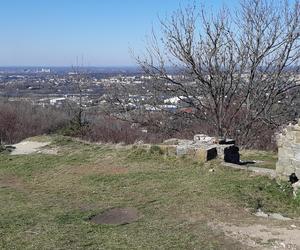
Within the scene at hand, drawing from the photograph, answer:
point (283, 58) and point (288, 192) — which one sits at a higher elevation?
point (283, 58)

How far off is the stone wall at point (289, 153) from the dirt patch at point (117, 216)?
2.85 m

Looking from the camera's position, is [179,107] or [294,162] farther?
[179,107]

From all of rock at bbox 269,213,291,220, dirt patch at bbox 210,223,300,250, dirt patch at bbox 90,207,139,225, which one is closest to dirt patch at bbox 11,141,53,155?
dirt patch at bbox 90,207,139,225

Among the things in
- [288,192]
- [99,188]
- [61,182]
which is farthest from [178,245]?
[61,182]

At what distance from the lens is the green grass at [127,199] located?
19.0 ft

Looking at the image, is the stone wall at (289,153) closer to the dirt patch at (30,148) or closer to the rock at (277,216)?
the rock at (277,216)

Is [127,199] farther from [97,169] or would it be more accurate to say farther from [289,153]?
[289,153]

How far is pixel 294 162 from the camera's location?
829 cm

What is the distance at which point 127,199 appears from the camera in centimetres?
784

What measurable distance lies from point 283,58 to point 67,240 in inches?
531

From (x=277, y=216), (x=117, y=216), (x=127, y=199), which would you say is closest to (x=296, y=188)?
(x=277, y=216)

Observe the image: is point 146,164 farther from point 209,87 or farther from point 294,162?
point 209,87

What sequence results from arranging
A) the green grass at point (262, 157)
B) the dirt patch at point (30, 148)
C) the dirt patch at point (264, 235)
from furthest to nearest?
the dirt patch at point (30, 148) → the green grass at point (262, 157) → the dirt patch at point (264, 235)

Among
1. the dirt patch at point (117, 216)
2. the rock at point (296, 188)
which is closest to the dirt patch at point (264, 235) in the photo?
the dirt patch at point (117, 216)
